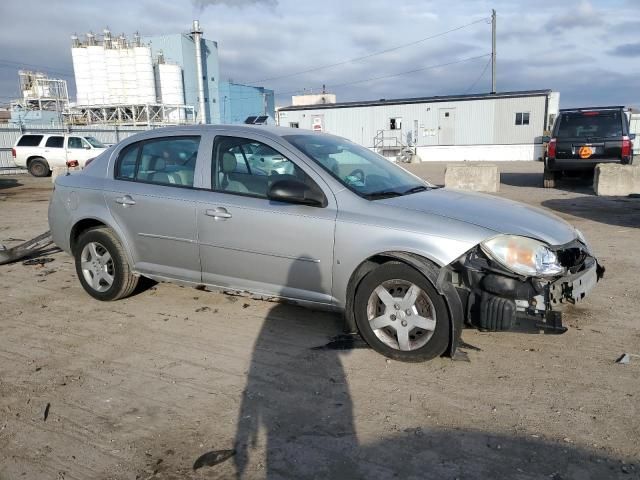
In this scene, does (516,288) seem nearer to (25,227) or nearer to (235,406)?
(235,406)

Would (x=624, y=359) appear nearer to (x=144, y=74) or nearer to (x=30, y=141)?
(x=30, y=141)

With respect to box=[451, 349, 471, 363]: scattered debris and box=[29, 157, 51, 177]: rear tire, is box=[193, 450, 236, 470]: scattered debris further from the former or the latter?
box=[29, 157, 51, 177]: rear tire

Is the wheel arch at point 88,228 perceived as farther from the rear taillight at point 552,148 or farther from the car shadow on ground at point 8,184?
the car shadow on ground at point 8,184

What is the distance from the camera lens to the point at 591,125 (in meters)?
12.9

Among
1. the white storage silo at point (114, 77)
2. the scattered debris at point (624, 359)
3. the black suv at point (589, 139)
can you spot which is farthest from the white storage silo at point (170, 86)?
the scattered debris at point (624, 359)

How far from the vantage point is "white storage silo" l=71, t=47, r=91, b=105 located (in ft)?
165

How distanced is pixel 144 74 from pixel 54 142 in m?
30.2

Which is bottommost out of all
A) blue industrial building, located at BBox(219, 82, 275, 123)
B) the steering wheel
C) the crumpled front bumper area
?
the crumpled front bumper area

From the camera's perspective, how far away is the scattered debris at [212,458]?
8.32ft

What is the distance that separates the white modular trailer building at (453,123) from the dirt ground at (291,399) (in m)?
30.9

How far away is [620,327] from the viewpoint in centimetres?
416

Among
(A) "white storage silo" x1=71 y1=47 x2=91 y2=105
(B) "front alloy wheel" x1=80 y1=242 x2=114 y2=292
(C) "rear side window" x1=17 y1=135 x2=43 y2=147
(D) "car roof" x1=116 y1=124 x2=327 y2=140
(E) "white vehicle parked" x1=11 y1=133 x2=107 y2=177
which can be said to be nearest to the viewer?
(D) "car roof" x1=116 y1=124 x2=327 y2=140

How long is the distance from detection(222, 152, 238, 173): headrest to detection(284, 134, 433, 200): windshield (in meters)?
0.50

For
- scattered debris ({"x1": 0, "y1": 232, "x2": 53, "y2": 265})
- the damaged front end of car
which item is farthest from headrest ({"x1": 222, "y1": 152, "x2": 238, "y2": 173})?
scattered debris ({"x1": 0, "y1": 232, "x2": 53, "y2": 265})
